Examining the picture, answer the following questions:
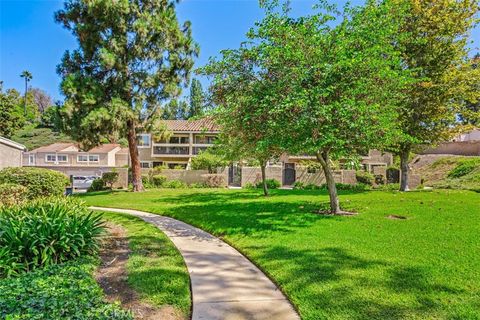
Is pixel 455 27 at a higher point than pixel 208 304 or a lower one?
higher

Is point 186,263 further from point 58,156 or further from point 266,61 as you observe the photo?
point 58,156

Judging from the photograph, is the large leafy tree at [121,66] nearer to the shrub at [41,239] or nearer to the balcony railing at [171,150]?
the shrub at [41,239]

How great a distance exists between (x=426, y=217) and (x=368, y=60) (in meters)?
4.60

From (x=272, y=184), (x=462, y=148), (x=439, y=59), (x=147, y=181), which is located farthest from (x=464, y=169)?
(x=147, y=181)

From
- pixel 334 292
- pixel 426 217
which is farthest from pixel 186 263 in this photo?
pixel 426 217

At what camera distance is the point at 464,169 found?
2292 centimetres

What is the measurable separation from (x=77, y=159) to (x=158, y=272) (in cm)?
4597

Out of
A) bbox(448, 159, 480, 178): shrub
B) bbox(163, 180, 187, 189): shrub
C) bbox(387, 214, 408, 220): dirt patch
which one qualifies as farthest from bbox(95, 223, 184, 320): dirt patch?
bbox(448, 159, 480, 178): shrub

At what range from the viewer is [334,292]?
4594 mm

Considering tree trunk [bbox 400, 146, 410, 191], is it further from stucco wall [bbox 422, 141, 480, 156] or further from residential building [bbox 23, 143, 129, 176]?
residential building [bbox 23, 143, 129, 176]

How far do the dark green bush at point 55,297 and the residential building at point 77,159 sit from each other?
1675 inches

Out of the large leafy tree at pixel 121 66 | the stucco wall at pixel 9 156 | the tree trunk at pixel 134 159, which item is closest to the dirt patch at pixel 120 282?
the stucco wall at pixel 9 156

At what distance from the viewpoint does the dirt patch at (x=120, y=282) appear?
13.5 feet

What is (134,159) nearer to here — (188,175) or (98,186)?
(98,186)
